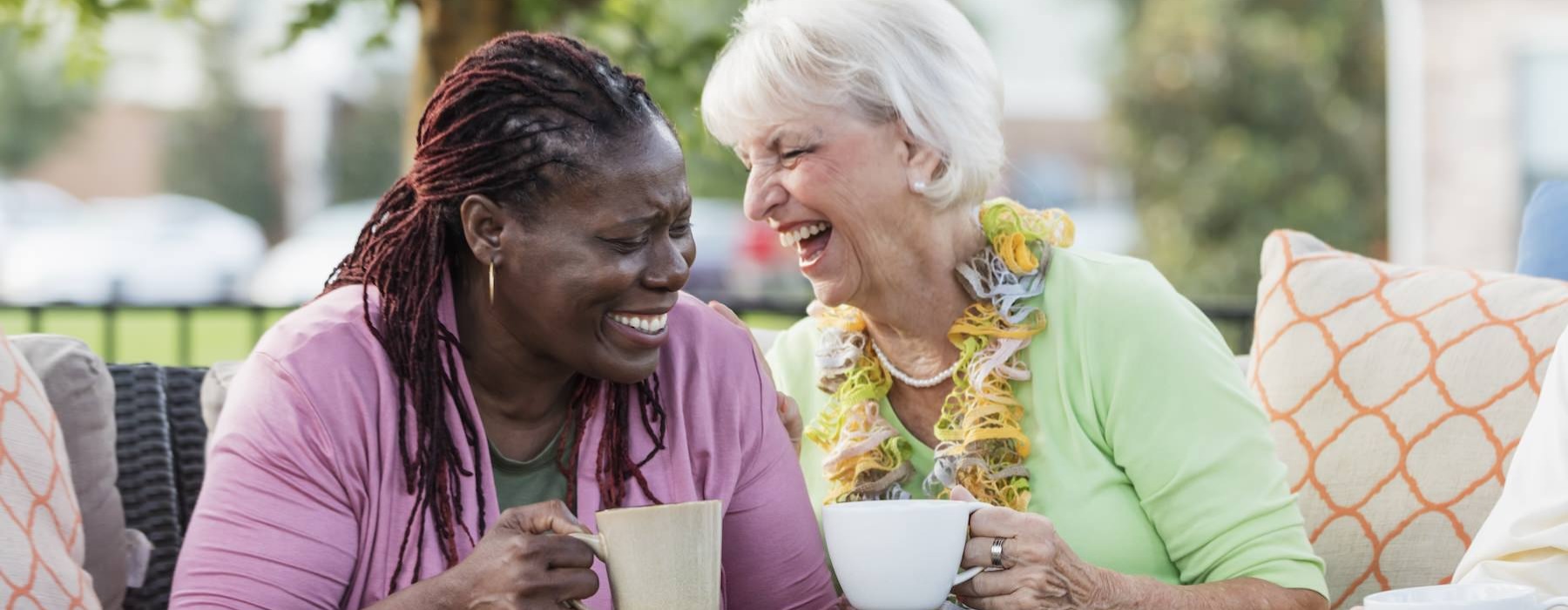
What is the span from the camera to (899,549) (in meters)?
1.83

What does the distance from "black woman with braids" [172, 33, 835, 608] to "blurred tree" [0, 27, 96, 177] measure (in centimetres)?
2874

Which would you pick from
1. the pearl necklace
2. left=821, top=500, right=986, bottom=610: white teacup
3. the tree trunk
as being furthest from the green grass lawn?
left=821, top=500, right=986, bottom=610: white teacup

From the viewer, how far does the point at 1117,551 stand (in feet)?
7.88

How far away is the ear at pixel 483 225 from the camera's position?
201 cm

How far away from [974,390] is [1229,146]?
11.4 m

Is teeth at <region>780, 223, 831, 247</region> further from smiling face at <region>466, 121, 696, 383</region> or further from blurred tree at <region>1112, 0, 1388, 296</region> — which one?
blurred tree at <region>1112, 0, 1388, 296</region>

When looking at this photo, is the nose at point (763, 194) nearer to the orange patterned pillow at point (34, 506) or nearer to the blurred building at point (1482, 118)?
the orange patterned pillow at point (34, 506)

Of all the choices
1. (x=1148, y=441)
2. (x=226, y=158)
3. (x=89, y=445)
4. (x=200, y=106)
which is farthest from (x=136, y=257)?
(x=1148, y=441)

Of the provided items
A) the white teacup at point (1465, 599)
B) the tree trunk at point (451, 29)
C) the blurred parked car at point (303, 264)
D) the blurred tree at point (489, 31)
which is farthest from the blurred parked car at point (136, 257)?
the white teacup at point (1465, 599)

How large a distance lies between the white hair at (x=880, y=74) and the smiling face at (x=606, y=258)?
0.51 meters

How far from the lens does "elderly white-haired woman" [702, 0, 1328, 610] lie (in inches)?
91.8

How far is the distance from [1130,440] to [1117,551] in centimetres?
17

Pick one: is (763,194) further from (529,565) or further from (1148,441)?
(529,565)

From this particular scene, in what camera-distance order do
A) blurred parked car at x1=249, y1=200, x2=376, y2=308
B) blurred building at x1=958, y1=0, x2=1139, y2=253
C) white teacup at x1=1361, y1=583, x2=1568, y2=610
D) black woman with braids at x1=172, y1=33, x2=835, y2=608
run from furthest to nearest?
blurred building at x1=958, y1=0, x2=1139, y2=253 < blurred parked car at x1=249, y1=200, x2=376, y2=308 < black woman with braids at x1=172, y1=33, x2=835, y2=608 < white teacup at x1=1361, y1=583, x2=1568, y2=610
